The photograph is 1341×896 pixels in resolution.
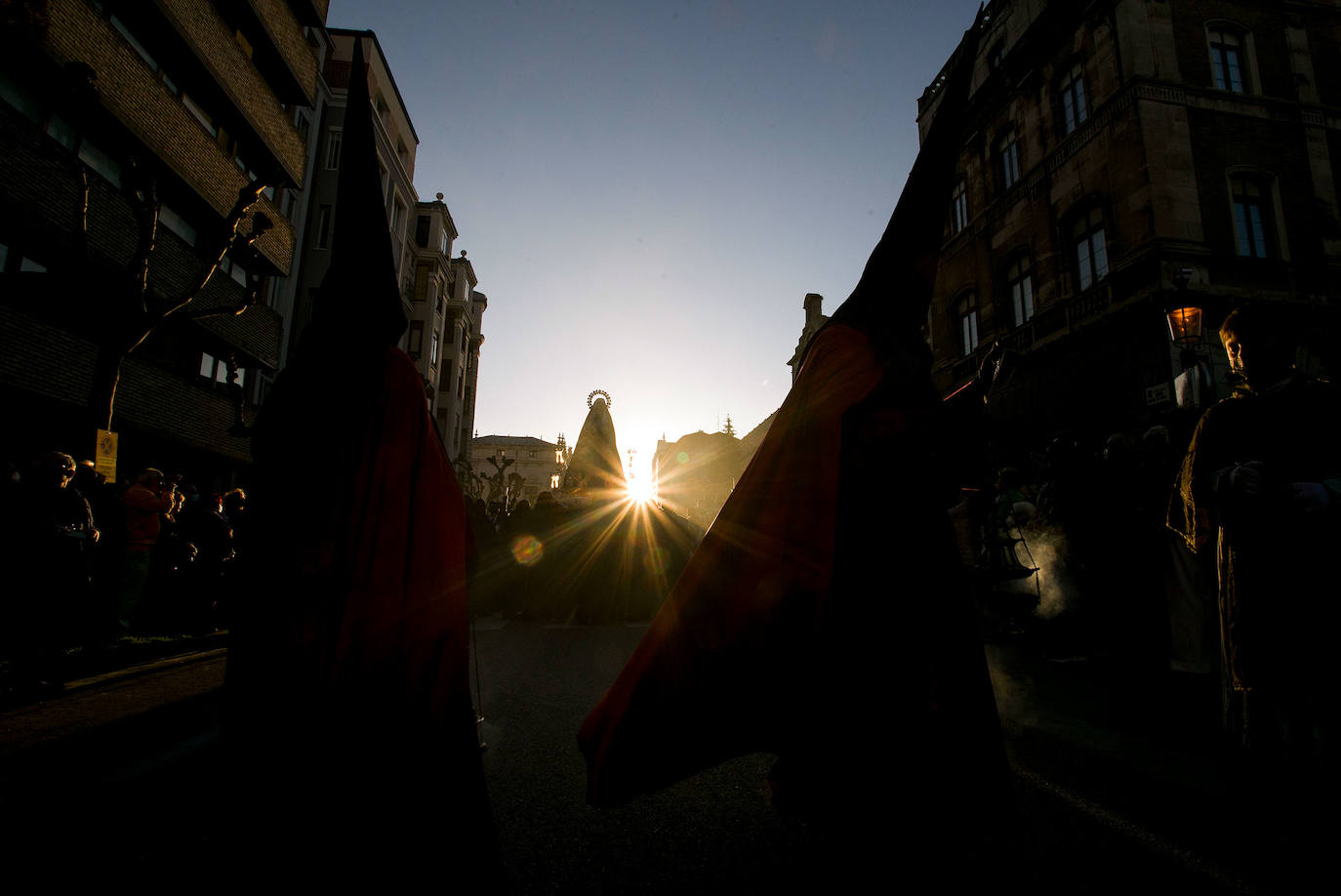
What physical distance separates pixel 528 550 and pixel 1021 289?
16.0 meters

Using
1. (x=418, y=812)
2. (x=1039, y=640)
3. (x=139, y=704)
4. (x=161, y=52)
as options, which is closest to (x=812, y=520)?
(x=418, y=812)

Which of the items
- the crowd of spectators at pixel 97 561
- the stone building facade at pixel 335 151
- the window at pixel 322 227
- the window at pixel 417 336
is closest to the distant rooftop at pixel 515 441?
the window at pixel 417 336

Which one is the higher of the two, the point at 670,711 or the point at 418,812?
the point at 670,711

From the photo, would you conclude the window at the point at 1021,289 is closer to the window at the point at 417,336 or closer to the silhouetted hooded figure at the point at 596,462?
the silhouetted hooded figure at the point at 596,462

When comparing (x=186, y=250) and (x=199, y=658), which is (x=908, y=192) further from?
(x=186, y=250)

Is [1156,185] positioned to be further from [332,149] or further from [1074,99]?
[332,149]

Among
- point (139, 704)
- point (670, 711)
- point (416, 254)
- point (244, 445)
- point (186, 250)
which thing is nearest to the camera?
point (670, 711)

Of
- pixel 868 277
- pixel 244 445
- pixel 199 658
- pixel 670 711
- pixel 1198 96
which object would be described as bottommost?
pixel 199 658

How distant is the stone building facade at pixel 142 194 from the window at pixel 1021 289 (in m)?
18.2

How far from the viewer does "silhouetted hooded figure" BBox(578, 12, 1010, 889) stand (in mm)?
1782

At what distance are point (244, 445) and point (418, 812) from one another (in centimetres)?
2083

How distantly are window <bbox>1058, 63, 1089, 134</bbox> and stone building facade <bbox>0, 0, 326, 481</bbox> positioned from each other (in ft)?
62.0

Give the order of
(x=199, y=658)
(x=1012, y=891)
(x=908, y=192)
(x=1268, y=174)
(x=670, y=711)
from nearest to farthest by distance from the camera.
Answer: (x=1012, y=891), (x=670, y=711), (x=908, y=192), (x=199, y=658), (x=1268, y=174)

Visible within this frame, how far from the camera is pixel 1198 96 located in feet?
48.0
